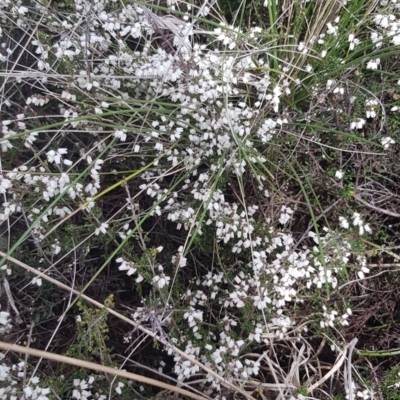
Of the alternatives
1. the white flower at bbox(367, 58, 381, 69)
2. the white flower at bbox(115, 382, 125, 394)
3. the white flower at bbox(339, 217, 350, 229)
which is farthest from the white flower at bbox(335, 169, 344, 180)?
the white flower at bbox(115, 382, 125, 394)

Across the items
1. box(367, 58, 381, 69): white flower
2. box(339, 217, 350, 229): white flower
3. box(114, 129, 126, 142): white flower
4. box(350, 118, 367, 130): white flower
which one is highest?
box(367, 58, 381, 69): white flower

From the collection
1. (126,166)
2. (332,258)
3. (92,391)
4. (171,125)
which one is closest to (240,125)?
(171,125)

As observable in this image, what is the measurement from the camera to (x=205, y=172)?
190cm

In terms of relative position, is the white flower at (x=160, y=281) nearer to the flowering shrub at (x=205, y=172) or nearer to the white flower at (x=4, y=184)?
the flowering shrub at (x=205, y=172)

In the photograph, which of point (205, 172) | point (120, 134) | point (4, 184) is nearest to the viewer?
point (4, 184)

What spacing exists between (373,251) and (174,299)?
729 mm

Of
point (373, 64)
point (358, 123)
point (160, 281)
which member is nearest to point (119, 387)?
point (160, 281)

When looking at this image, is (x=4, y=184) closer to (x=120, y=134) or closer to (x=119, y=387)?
(x=120, y=134)

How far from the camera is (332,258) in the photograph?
69.4 inches

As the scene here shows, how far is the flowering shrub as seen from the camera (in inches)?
64.0

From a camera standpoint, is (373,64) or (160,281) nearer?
(160,281)

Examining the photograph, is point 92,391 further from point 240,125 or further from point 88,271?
point 240,125

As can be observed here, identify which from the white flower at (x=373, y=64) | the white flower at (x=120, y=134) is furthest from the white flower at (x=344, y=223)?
the white flower at (x=120, y=134)

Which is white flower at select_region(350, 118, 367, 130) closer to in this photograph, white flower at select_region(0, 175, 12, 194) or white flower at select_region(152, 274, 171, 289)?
white flower at select_region(152, 274, 171, 289)
